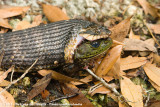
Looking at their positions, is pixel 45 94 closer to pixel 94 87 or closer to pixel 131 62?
pixel 94 87

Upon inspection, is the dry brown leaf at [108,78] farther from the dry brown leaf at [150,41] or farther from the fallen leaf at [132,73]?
the dry brown leaf at [150,41]

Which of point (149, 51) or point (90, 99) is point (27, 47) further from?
point (149, 51)

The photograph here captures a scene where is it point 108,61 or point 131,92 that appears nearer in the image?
point 131,92

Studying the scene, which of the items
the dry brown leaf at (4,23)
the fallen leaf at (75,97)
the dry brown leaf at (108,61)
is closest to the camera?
the fallen leaf at (75,97)

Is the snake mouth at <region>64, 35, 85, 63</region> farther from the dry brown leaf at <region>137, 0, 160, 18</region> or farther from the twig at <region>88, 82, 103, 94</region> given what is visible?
the dry brown leaf at <region>137, 0, 160, 18</region>

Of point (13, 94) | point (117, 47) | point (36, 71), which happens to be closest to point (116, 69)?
point (117, 47)

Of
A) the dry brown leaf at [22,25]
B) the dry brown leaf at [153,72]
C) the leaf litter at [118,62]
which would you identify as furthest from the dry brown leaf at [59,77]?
the dry brown leaf at [153,72]

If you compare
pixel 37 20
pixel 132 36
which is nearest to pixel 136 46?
pixel 132 36
